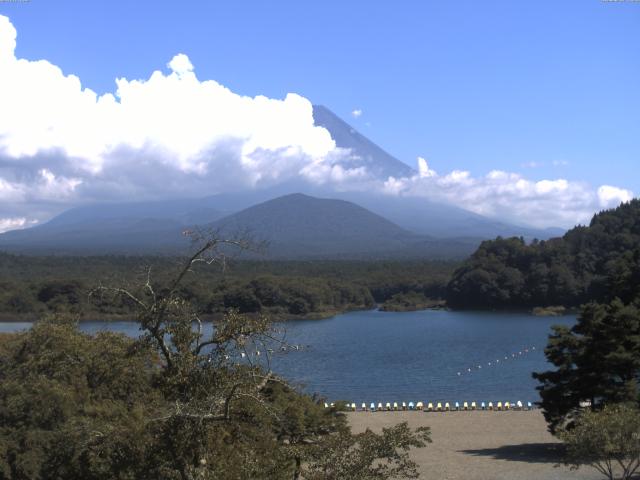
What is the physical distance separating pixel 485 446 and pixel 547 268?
4334 centimetres

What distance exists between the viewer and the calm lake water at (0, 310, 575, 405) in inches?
999

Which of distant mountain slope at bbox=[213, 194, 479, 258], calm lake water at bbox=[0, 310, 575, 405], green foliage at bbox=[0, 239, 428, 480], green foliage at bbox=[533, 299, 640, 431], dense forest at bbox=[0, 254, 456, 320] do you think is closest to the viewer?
green foliage at bbox=[0, 239, 428, 480]

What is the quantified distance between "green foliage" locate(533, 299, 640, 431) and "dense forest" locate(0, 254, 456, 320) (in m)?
22.1

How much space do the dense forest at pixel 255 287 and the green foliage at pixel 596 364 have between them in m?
22.1

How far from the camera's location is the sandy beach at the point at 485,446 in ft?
42.8

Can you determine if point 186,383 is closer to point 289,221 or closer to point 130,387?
point 130,387

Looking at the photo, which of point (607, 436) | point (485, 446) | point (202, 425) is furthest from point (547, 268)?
point (202, 425)

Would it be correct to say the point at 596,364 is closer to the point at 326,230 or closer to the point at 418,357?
the point at 418,357

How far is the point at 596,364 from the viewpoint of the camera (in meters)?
13.8

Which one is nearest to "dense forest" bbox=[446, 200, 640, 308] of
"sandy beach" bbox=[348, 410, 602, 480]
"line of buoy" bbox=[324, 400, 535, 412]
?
"line of buoy" bbox=[324, 400, 535, 412]

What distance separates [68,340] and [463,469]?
23.2ft

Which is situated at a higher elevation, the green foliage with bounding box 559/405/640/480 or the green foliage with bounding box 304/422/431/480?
the green foliage with bounding box 304/422/431/480

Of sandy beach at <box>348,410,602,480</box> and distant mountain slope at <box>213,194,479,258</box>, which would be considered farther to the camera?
distant mountain slope at <box>213,194,479,258</box>

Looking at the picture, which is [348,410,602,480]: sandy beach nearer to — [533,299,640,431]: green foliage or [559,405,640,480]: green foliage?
[533,299,640,431]: green foliage
